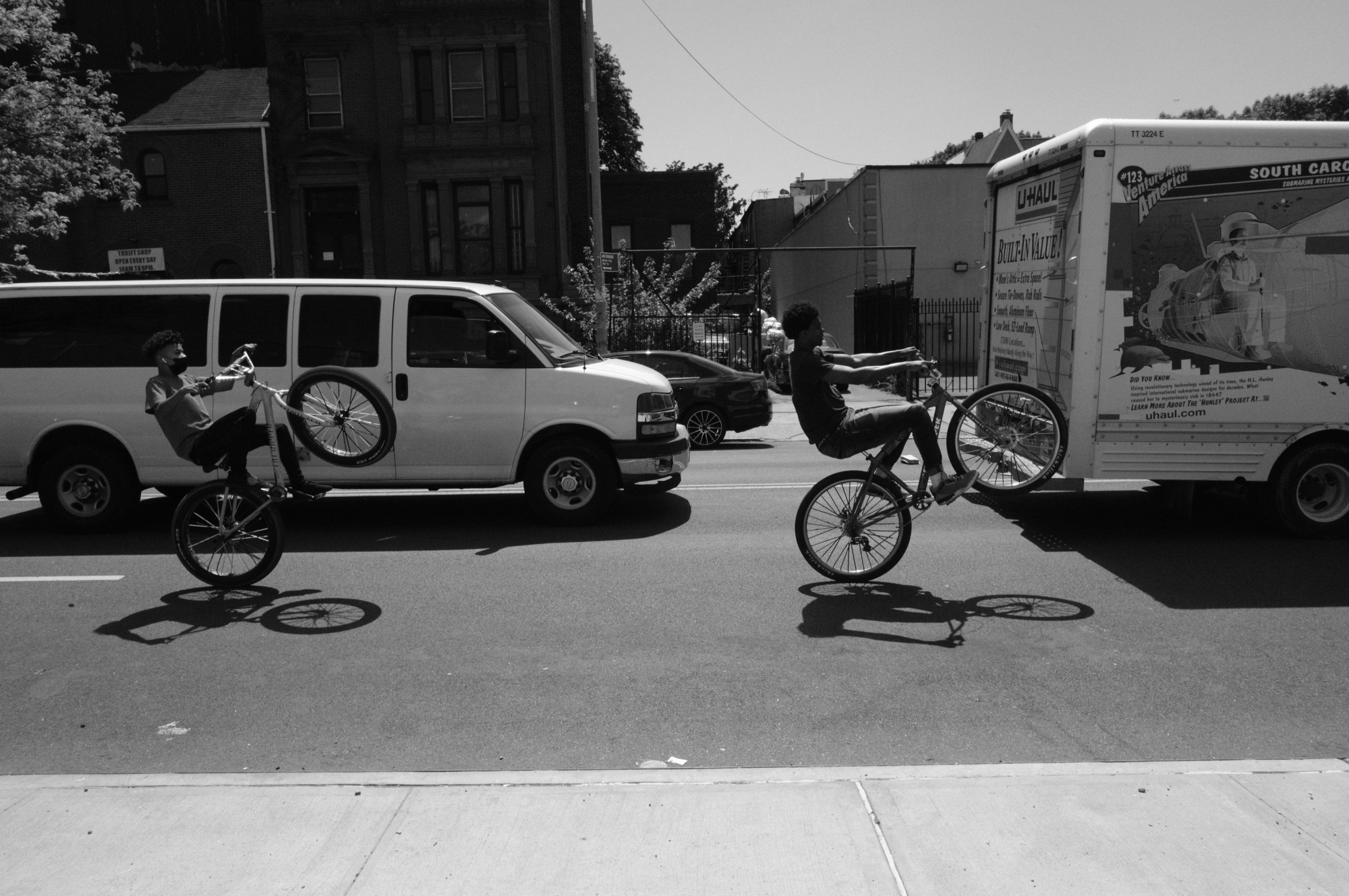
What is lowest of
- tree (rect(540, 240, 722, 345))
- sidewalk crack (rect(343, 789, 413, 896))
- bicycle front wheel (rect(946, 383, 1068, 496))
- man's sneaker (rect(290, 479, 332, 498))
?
sidewalk crack (rect(343, 789, 413, 896))

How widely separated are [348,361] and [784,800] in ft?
20.4

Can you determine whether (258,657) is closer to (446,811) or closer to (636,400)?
(446,811)

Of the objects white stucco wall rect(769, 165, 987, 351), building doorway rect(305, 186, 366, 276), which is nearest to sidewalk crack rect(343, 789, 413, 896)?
white stucco wall rect(769, 165, 987, 351)

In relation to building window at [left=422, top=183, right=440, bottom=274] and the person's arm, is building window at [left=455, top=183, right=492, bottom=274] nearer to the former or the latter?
building window at [left=422, top=183, right=440, bottom=274]

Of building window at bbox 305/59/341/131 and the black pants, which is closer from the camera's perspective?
the black pants

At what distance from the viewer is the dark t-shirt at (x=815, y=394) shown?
662 cm


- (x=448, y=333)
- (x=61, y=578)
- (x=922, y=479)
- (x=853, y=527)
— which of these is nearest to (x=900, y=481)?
(x=922, y=479)

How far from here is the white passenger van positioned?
8.80 metres

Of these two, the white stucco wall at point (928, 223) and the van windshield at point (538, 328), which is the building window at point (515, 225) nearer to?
the white stucco wall at point (928, 223)

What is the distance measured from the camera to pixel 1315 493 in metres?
8.10

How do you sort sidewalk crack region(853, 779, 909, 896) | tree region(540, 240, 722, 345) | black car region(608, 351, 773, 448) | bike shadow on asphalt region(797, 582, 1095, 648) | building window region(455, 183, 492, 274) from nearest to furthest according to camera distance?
sidewalk crack region(853, 779, 909, 896) → bike shadow on asphalt region(797, 582, 1095, 648) → black car region(608, 351, 773, 448) → tree region(540, 240, 722, 345) → building window region(455, 183, 492, 274)

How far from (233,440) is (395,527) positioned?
251 cm

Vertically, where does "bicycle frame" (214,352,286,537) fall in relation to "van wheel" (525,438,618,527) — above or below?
above

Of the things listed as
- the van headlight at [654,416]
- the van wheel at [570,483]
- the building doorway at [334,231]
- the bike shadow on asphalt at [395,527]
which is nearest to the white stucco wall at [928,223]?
the building doorway at [334,231]
